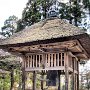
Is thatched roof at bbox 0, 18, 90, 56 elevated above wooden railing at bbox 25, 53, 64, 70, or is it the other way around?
thatched roof at bbox 0, 18, 90, 56

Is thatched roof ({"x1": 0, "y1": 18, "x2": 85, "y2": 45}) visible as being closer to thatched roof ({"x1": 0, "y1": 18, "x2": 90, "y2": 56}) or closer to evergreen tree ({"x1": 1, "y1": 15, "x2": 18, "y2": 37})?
thatched roof ({"x1": 0, "y1": 18, "x2": 90, "y2": 56})

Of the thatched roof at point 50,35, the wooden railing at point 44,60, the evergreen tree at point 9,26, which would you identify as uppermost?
the evergreen tree at point 9,26

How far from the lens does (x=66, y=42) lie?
9.25 meters

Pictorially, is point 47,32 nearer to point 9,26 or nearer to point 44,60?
point 44,60

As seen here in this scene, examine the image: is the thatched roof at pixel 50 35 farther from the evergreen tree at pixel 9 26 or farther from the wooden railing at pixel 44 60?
the evergreen tree at pixel 9 26

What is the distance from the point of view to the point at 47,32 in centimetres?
1021

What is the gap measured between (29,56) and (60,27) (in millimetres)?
1896

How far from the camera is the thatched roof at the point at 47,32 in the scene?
9477 millimetres

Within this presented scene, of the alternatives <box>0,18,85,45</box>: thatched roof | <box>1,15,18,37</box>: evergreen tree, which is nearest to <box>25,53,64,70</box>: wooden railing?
<box>0,18,85,45</box>: thatched roof

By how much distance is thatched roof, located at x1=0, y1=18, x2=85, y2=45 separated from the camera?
31.1ft

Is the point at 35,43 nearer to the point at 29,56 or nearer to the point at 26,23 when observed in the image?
the point at 29,56

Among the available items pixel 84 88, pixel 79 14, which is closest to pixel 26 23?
pixel 79 14

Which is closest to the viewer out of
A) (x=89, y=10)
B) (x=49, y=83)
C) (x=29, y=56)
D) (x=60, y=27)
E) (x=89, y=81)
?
(x=60, y=27)

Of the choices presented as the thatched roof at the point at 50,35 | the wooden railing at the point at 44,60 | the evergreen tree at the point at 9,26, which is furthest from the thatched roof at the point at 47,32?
the evergreen tree at the point at 9,26
